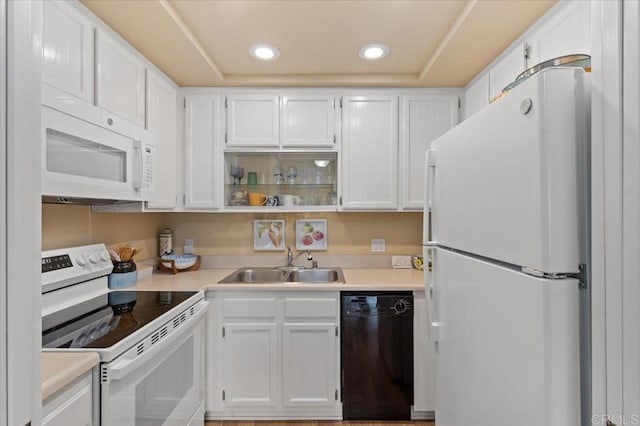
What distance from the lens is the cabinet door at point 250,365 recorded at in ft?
6.80

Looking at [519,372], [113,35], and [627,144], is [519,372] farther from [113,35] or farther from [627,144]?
[113,35]

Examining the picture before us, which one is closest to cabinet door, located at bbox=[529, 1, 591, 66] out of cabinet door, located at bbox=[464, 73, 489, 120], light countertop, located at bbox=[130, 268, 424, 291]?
cabinet door, located at bbox=[464, 73, 489, 120]

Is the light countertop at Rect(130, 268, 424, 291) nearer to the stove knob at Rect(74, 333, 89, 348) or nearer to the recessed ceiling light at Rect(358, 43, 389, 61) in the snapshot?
the stove knob at Rect(74, 333, 89, 348)

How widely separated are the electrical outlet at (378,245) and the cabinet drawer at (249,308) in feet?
3.38

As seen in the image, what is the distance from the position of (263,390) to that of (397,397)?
861mm

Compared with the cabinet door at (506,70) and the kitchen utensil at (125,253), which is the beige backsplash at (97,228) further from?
the cabinet door at (506,70)

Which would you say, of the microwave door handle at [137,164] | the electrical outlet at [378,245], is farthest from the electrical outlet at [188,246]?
the electrical outlet at [378,245]

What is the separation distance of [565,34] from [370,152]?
127 centimetres

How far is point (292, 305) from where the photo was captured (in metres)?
2.07

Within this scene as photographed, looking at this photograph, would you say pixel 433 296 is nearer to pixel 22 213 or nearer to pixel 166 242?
pixel 22 213

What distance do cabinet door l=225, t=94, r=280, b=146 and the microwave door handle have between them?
2.57 feet

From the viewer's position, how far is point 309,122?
2.42 meters

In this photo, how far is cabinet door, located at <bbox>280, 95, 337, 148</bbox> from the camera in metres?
2.41

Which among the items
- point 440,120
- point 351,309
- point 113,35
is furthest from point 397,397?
point 113,35
